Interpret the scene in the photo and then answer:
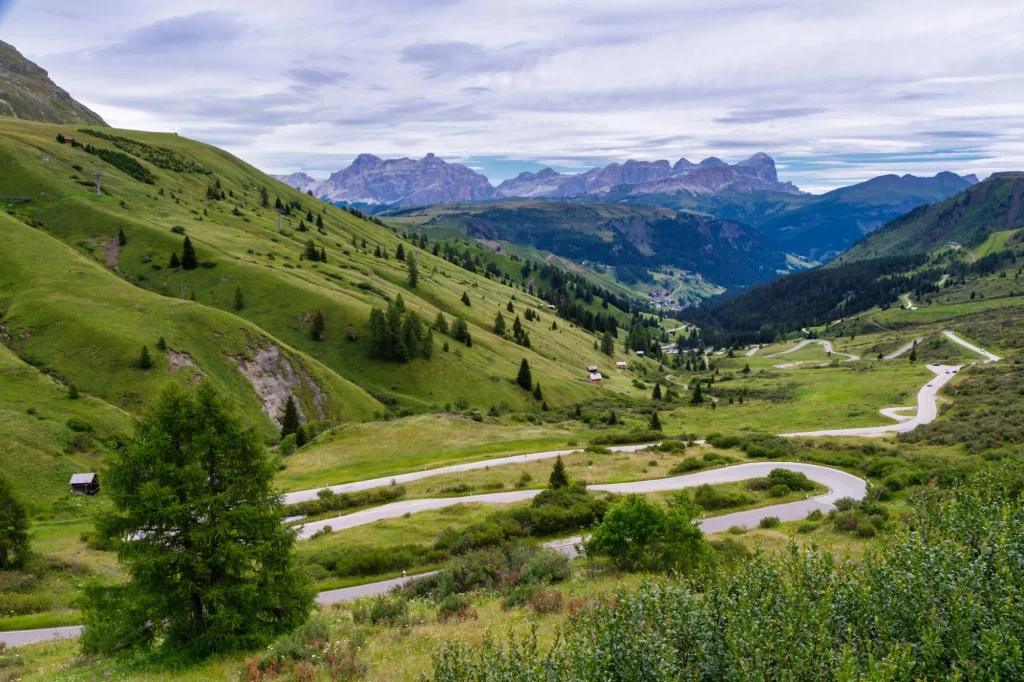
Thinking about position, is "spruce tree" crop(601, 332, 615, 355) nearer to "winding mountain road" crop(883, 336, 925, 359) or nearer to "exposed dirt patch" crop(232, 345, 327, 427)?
"winding mountain road" crop(883, 336, 925, 359)

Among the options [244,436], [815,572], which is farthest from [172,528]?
[815,572]

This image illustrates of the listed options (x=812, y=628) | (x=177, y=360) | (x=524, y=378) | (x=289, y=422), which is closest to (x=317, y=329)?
(x=177, y=360)

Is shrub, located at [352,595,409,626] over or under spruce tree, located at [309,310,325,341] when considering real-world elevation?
under

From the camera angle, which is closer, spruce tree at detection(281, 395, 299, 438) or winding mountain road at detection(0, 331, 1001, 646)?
winding mountain road at detection(0, 331, 1001, 646)

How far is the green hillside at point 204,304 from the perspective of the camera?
259 feet

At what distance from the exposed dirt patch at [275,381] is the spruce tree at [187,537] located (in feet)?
217

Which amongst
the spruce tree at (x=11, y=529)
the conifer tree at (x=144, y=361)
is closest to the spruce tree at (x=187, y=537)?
the spruce tree at (x=11, y=529)

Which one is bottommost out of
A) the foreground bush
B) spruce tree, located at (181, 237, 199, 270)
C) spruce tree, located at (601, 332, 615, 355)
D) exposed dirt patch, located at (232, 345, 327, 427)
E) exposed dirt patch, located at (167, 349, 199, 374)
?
spruce tree, located at (601, 332, 615, 355)

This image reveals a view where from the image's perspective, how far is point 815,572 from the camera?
14789mm

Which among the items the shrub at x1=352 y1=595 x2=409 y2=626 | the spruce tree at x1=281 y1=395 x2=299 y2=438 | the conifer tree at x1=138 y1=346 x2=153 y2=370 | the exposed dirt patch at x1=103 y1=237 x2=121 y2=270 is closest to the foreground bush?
the shrub at x1=352 y1=595 x2=409 y2=626

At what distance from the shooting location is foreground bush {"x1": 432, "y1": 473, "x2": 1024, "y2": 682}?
1120 centimetres

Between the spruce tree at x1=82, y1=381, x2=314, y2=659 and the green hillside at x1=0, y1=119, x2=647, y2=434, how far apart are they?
59.8 meters

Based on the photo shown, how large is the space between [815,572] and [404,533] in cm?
3092

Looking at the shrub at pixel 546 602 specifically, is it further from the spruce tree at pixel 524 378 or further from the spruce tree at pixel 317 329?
the spruce tree at pixel 317 329
